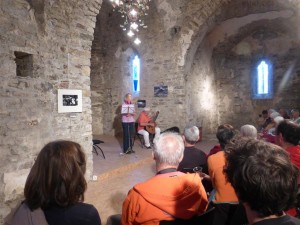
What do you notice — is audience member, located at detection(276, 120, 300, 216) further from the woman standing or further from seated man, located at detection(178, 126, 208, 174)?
the woman standing

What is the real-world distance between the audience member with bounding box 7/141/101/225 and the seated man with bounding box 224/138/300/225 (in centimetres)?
81

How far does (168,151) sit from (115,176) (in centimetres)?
377

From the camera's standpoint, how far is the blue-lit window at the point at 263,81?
12.4 m

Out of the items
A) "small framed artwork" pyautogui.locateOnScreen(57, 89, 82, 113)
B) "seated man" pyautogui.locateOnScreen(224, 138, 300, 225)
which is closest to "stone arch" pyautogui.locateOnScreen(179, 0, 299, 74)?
"small framed artwork" pyautogui.locateOnScreen(57, 89, 82, 113)

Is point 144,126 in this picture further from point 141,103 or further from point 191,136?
point 191,136

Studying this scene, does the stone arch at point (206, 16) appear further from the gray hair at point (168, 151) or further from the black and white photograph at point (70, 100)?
the gray hair at point (168, 151)

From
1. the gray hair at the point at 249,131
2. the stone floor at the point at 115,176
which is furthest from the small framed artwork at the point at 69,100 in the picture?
the gray hair at the point at 249,131

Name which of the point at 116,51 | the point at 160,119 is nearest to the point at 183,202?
the point at 160,119

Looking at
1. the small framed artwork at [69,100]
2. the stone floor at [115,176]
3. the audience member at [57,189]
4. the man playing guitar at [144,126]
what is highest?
the small framed artwork at [69,100]

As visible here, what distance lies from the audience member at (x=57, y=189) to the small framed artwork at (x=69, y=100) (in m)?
3.27

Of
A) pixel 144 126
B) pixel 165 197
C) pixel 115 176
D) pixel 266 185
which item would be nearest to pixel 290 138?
pixel 165 197

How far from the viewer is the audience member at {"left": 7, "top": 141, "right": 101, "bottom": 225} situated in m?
1.41

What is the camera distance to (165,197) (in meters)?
1.73

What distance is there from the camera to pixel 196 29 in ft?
29.3
